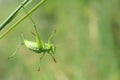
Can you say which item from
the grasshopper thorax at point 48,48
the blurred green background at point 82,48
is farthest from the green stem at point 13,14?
the blurred green background at point 82,48

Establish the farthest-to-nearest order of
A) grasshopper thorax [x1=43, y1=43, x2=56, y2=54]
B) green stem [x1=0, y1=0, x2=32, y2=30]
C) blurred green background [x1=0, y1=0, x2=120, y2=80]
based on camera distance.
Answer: blurred green background [x1=0, y1=0, x2=120, y2=80]
grasshopper thorax [x1=43, y1=43, x2=56, y2=54]
green stem [x1=0, y1=0, x2=32, y2=30]

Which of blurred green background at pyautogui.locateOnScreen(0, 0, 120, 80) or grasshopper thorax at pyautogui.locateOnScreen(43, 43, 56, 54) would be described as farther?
blurred green background at pyautogui.locateOnScreen(0, 0, 120, 80)

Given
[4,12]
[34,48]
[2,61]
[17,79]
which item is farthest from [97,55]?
[4,12]

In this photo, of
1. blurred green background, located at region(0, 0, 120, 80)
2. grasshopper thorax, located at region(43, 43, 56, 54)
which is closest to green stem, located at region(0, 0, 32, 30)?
grasshopper thorax, located at region(43, 43, 56, 54)

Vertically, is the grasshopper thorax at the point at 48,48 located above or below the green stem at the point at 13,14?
below

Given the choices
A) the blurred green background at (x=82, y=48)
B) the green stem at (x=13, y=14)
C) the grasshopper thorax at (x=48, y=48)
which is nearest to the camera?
the green stem at (x=13, y=14)

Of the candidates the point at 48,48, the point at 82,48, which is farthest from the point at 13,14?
the point at 82,48

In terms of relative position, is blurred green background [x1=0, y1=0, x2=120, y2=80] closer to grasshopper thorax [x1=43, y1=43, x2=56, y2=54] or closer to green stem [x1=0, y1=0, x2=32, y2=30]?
grasshopper thorax [x1=43, y1=43, x2=56, y2=54]

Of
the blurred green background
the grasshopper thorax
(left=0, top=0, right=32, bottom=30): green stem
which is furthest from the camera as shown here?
the blurred green background

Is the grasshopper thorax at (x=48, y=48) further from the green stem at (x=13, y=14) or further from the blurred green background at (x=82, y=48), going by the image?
the blurred green background at (x=82, y=48)

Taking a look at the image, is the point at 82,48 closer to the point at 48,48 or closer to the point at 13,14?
the point at 48,48

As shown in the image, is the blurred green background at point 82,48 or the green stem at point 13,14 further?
the blurred green background at point 82,48
